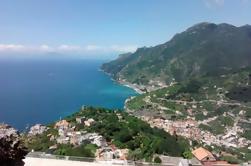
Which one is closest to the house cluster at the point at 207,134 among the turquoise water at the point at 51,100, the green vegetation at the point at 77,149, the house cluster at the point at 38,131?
the house cluster at the point at 38,131

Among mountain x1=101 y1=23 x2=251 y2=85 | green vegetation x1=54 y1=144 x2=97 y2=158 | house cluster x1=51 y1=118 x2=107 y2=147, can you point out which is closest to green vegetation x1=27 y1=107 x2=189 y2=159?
green vegetation x1=54 y1=144 x2=97 y2=158

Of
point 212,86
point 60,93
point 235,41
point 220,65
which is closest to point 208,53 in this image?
point 220,65

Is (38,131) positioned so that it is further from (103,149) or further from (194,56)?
(194,56)

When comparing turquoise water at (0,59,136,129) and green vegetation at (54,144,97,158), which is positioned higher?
green vegetation at (54,144,97,158)

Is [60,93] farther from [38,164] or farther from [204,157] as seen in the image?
[38,164]

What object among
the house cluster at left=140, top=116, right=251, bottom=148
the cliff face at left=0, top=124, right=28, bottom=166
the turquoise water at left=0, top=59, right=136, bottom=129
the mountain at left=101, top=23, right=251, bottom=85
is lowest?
the turquoise water at left=0, top=59, right=136, bottom=129

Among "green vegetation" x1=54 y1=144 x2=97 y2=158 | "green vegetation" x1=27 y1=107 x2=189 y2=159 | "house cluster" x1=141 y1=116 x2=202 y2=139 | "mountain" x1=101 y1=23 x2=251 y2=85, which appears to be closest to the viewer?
"green vegetation" x1=54 y1=144 x2=97 y2=158

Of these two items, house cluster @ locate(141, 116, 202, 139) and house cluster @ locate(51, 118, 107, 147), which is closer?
house cluster @ locate(51, 118, 107, 147)

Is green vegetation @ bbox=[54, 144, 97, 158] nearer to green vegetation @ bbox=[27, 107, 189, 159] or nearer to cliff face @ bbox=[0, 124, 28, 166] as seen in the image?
green vegetation @ bbox=[27, 107, 189, 159]

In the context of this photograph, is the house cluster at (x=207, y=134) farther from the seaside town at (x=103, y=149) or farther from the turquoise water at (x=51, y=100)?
the seaside town at (x=103, y=149)
